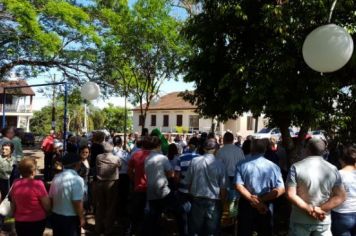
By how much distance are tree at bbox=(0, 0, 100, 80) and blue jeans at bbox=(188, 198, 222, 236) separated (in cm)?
865

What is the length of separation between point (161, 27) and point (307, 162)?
12.8 metres

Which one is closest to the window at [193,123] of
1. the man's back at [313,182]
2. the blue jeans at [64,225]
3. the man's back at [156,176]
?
the man's back at [156,176]

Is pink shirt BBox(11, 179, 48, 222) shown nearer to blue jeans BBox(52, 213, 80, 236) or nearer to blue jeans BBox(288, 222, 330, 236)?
blue jeans BBox(52, 213, 80, 236)

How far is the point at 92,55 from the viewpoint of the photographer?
15.3 meters

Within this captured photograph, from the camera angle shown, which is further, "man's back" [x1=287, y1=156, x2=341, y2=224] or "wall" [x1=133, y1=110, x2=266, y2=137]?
"wall" [x1=133, y1=110, x2=266, y2=137]

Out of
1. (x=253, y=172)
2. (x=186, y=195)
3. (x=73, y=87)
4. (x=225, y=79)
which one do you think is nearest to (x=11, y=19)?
(x=73, y=87)

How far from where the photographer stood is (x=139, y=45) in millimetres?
16188

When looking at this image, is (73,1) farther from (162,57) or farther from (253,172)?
(253,172)

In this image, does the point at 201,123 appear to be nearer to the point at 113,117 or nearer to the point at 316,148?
the point at 113,117

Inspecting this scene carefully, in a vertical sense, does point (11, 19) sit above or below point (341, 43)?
above

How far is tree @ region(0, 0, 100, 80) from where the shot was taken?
39.8 ft

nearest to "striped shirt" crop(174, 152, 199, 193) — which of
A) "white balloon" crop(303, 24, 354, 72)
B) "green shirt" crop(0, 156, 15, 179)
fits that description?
"white balloon" crop(303, 24, 354, 72)

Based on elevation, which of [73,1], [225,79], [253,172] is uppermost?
[73,1]

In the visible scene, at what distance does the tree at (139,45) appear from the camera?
1580 cm
